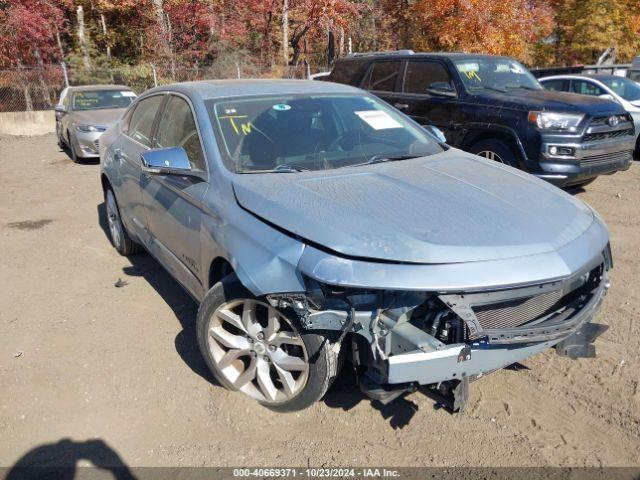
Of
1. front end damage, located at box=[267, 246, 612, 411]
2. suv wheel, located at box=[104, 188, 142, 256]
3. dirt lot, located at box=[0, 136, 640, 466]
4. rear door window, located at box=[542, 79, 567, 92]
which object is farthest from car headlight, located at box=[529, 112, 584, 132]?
rear door window, located at box=[542, 79, 567, 92]

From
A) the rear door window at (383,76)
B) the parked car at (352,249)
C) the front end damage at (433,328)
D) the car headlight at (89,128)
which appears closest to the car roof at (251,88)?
the parked car at (352,249)

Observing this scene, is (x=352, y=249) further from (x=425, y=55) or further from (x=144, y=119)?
(x=425, y=55)

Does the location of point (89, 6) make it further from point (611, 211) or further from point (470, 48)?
point (611, 211)

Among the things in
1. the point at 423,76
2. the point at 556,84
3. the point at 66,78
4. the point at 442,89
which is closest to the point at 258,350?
the point at 442,89

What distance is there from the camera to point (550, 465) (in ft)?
8.54

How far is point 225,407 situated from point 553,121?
17.2 ft

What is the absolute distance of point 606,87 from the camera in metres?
10.4

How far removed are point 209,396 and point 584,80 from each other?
1037 cm

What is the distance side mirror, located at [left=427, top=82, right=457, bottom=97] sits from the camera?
723cm

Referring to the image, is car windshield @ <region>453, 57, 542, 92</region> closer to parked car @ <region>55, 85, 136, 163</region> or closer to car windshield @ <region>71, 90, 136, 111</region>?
parked car @ <region>55, 85, 136, 163</region>

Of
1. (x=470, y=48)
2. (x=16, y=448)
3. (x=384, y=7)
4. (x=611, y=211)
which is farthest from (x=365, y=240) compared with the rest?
(x=384, y=7)

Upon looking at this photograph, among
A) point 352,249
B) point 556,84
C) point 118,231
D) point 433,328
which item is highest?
point 352,249

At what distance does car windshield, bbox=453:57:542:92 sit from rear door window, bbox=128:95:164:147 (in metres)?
4.38

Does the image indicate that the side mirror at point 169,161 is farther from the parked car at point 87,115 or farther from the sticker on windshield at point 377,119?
the parked car at point 87,115
